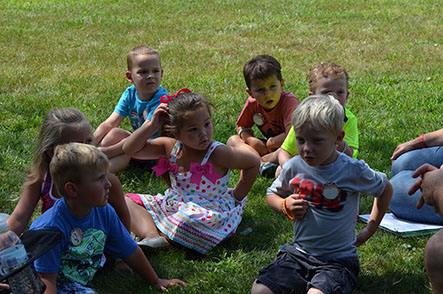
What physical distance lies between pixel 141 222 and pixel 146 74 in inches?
70.1

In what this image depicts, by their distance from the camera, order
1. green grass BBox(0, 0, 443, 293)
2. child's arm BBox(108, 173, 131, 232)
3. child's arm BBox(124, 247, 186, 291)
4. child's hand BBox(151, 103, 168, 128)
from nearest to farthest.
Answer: child's arm BBox(124, 247, 186, 291), child's arm BBox(108, 173, 131, 232), green grass BBox(0, 0, 443, 293), child's hand BBox(151, 103, 168, 128)

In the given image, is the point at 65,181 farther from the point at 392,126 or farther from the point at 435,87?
the point at 435,87

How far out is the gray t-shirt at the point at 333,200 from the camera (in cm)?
340

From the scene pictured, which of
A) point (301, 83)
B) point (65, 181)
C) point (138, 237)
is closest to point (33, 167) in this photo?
point (65, 181)

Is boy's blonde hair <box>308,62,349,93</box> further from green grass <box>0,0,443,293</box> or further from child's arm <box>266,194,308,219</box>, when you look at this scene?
child's arm <box>266,194,308,219</box>

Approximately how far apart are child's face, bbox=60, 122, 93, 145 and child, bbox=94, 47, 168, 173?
5.19ft

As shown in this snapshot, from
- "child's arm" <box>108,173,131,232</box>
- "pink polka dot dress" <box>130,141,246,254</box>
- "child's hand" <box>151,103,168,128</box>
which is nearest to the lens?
"child's arm" <box>108,173,131,232</box>

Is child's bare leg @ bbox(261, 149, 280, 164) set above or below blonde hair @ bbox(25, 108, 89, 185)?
below

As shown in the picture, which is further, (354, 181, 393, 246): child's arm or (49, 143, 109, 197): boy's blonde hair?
(354, 181, 393, 246): child's arm

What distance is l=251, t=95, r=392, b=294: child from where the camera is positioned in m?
3.31

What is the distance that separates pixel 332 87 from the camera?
4.75 m

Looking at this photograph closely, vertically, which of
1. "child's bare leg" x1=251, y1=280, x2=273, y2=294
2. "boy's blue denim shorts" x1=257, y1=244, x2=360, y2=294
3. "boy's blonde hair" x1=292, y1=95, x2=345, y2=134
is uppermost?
"boy's blonde hair" x1=292, y1=95, x2=345, y2=134

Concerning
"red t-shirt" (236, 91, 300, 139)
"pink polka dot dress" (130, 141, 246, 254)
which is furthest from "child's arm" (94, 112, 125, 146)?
"pink polka dot dress" (130, 141, 246, 254)

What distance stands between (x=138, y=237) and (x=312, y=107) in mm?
1768
